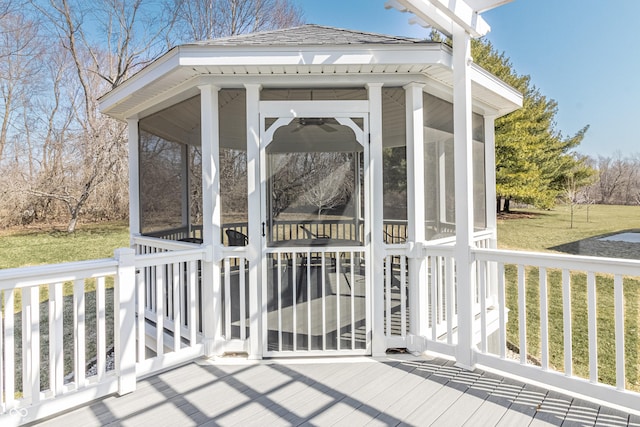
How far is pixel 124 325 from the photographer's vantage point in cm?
251

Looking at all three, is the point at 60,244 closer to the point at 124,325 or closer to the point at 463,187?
the point at 124,325

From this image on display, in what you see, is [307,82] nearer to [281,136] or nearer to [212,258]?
[281,136]

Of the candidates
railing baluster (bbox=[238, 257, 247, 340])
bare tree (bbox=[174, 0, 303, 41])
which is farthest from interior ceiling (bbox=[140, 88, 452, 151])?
bare tree (bbox=[174, 0, 303, 41])

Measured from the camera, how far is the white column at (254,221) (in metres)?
3.03

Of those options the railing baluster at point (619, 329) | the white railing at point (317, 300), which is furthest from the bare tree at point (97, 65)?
the railing baluster at point (619, 329)

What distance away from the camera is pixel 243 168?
3117mm

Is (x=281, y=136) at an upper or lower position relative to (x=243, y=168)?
upper

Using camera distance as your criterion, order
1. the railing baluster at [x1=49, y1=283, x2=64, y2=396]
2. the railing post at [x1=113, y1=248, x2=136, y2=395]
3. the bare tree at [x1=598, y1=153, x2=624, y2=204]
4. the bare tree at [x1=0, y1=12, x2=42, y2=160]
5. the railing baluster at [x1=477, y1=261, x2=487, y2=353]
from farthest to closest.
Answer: the bare tree at [x1=0, y1=12, x2=42, y2=160]
the bare tree at [x1=598, y1=153, x2=624, y2=204]
the railing baluster at [x1=477, y1=261, x2=487, y2=353]
the railing post at [x1=113, y1=248, x2=136, y2=395]
the railing baluster at [x1=49, y1=283, x2=64, y2=396]

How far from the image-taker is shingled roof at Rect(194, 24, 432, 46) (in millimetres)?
2820

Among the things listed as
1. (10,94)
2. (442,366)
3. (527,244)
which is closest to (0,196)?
(10,94)

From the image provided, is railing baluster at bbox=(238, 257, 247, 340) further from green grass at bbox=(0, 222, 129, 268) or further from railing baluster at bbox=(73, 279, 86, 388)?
green grass at bbox=(0, 222, 129, 268)

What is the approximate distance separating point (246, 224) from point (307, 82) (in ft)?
4.34

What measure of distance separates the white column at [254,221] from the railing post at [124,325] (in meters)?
0.89

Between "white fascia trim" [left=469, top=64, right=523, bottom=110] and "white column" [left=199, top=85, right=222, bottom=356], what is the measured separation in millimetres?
2219
